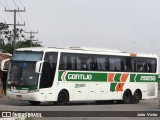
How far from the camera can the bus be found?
26.7 metres

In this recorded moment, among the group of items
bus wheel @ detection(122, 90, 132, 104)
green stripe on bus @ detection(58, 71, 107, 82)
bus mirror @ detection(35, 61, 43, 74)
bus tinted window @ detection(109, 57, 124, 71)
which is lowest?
bus wheel @ detection(122, 90, 132, 104)

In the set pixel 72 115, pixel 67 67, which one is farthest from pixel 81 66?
pixel 72 115

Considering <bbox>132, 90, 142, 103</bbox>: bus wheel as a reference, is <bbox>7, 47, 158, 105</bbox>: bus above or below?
above

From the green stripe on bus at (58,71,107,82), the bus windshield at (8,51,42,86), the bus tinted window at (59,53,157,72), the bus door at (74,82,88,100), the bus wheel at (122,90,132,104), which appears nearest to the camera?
the bus windshield at (8,51,42,86)

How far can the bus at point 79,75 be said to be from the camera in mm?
26734

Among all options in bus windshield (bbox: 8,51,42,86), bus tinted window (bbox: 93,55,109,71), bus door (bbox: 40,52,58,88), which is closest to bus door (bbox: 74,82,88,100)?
bus tinted window (bbox: 93,55,109,71)

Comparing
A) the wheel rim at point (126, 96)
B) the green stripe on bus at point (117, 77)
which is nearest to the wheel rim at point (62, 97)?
the green stripe on bus at point (117, 77)

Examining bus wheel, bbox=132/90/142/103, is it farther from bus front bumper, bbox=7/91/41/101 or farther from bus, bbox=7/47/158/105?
bus front bumper, bbox=7/91/41/101

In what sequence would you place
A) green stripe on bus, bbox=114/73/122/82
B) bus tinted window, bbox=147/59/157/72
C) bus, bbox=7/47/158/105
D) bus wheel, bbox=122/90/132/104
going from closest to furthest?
1. bus, bbox=7/47/158/105
2. green stripe on bus, bbox=114/73/122/82
3. bus wheel, bbox=122/90/132/104
4. bus tinted window, bbox=147/59/157/72

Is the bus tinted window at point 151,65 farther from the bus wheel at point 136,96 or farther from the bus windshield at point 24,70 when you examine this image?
the bus windshield at point 24,70

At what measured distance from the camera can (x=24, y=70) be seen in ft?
88.4

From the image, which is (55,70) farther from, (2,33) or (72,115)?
(2,33)


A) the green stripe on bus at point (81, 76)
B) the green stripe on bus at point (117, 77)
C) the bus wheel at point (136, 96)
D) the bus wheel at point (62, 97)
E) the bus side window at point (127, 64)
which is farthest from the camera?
the bus wheel at point (136, 96)

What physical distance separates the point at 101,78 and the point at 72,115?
1101 centimetres
